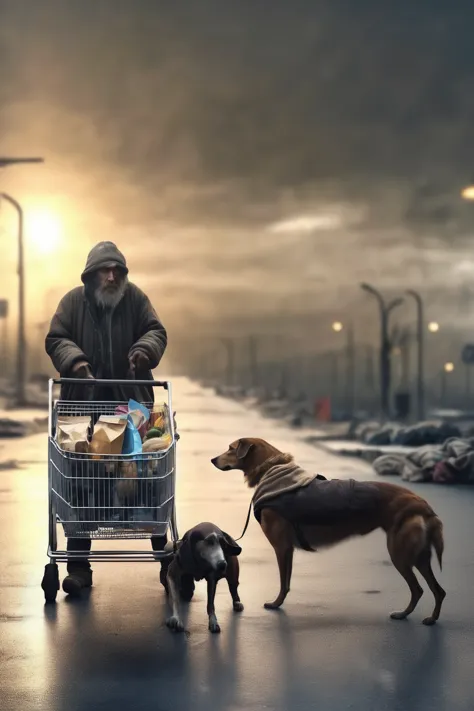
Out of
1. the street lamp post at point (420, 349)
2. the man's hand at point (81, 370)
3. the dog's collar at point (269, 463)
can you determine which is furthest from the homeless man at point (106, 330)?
the street lamp post at point (420, 349)

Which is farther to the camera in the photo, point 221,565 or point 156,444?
point 156,444

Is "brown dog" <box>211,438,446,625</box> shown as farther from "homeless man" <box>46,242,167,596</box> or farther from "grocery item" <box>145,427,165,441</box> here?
"homeless man" <box>46,242,167,596</box>

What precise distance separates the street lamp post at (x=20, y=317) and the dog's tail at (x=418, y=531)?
22057mm

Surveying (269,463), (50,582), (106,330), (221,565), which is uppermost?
(106,330)

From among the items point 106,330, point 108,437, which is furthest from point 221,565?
point 106,330

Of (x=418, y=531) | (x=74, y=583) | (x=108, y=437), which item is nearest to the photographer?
(x=418, y=531)

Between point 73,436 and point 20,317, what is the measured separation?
22805mm

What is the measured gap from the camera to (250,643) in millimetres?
6297

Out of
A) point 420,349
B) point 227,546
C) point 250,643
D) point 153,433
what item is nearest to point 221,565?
point 227,546

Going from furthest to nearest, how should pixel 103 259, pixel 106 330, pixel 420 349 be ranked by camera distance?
pixel 420 349, pixel 106 330, pixel 103 259

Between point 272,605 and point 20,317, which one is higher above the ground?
point 20,317

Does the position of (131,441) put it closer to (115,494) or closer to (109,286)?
(115,494)

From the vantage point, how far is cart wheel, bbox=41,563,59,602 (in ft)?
24.0

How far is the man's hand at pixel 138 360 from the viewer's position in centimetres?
787
